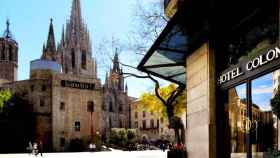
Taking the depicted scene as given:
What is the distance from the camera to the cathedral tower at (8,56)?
433ft

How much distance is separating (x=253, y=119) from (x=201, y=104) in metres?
2.86

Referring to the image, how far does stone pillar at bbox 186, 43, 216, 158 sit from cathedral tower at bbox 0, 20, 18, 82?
409 feet

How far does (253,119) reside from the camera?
7.71 m

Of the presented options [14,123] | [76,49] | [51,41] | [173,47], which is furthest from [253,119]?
[51,41]

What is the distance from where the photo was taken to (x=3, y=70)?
135250 mm

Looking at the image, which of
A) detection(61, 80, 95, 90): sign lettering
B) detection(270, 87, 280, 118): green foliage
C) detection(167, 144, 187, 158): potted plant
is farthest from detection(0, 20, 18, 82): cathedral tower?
detection(270, 87, 280, 118): green foliage

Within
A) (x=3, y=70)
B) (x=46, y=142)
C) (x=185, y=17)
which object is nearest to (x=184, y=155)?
(x=185, y=17)

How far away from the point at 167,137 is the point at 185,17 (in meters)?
99.4

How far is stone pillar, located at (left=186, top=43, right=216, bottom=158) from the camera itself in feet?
31.9

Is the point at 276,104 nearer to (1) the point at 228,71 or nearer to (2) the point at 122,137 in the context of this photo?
(1) the point at 228,71

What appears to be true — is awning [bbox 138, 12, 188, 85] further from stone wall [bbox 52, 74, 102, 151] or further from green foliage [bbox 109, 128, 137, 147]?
green foliage [bbox 109, 128, 137, 147]

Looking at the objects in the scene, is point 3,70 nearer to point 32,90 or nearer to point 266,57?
point 32,90

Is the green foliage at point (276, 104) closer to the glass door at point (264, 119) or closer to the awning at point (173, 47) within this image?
the glass door at point (264, 119)

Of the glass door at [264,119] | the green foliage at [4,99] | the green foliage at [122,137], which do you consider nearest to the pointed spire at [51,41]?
the green foliage at [122,137]
